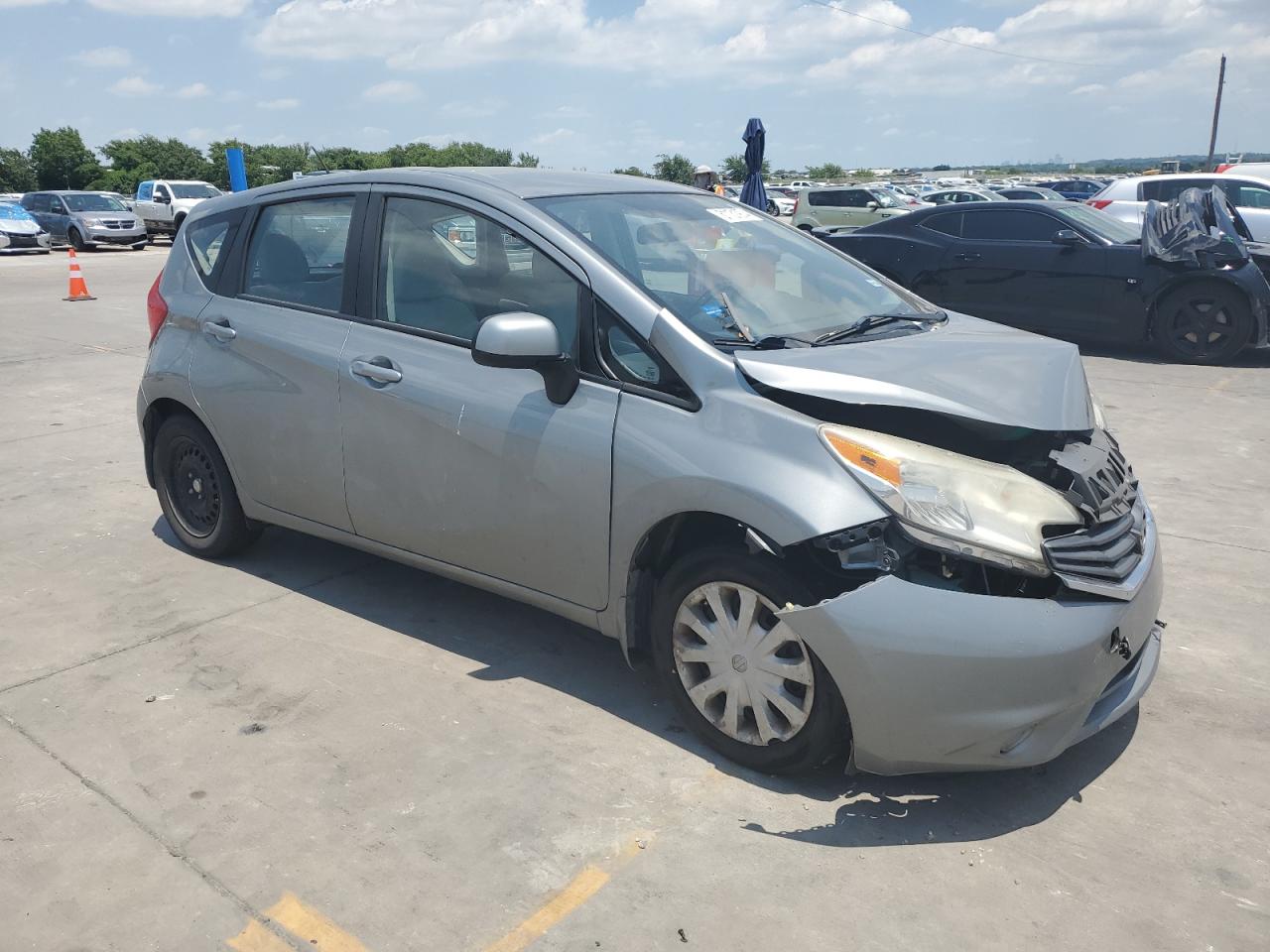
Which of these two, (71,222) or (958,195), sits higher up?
(958,195)

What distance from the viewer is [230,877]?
109 inches

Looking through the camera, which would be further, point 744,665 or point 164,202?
point 164,202

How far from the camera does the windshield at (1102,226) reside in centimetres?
1036

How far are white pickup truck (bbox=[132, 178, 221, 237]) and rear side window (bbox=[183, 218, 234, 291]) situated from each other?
2910cm

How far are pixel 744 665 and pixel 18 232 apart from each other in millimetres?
28617

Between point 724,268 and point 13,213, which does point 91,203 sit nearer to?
point 13,213

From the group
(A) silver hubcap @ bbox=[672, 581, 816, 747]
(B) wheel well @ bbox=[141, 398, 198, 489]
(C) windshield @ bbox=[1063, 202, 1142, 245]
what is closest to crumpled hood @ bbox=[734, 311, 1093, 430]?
(A) silver hubcap @ bbox=[672, 581, 816, 747]

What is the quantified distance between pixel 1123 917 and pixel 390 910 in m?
1.78

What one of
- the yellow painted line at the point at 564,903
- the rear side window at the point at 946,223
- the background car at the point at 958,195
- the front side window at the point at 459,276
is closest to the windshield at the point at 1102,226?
the rear side window at the point at 946,223

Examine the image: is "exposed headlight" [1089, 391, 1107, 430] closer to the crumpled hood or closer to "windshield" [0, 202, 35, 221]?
the crumpled hood

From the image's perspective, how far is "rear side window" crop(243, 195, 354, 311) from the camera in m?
4.21

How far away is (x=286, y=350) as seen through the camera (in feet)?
13.9

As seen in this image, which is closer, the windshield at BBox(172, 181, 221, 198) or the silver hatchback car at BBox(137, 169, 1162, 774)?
the silver hatchback car at BBox(137, 169, 1162, 774)

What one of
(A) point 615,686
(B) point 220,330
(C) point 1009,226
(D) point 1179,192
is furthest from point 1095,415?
(D) point 1179,192
